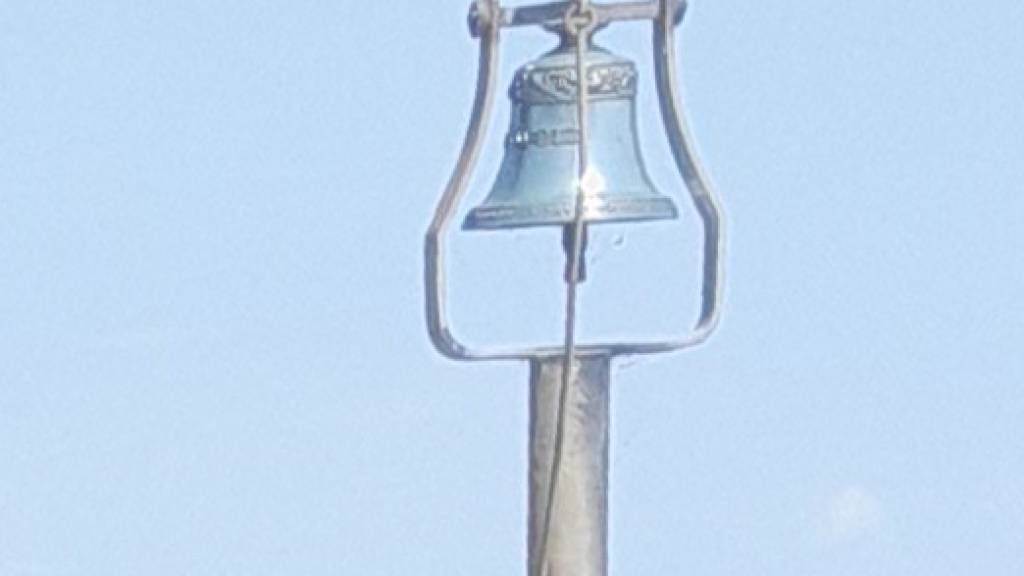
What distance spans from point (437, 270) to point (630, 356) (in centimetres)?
38

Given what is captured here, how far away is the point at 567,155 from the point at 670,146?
218mm

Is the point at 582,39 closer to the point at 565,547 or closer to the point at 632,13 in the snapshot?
the point at 632,13

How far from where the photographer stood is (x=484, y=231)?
4879 mm

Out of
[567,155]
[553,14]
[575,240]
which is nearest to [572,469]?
[575,240]

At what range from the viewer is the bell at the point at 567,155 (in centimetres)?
488

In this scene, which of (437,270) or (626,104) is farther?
(626,104)

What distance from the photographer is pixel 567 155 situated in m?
4.92

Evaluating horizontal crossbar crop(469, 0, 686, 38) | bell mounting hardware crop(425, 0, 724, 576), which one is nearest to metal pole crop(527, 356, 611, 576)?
bell mounting hardware crop(425, 0, 724, 576)

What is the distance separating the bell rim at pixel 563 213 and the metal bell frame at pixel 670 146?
137 millimetres

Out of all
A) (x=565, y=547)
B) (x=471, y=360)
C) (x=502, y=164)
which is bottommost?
(x=565, y=547)

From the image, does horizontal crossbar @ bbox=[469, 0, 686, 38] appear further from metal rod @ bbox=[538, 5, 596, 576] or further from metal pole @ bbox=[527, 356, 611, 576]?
metal pole @ bbox=[527, 356, 611, 576]

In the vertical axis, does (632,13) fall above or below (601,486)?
above

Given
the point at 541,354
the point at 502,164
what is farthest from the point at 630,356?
the point at 502,164

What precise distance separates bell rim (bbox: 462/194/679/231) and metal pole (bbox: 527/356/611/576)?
27 centimetres
